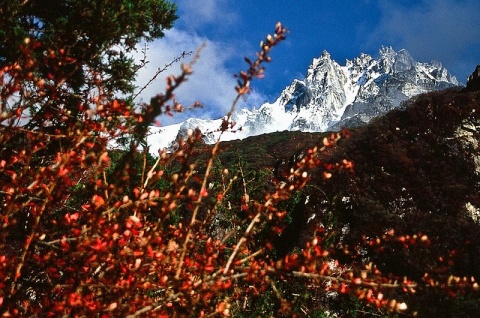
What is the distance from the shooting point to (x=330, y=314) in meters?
9.49

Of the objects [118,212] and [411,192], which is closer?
[118,212]

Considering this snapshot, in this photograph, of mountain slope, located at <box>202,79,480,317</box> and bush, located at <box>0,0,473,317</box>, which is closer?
bush, located at <box>0,0,473,317</box>

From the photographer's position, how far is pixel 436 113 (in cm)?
1476

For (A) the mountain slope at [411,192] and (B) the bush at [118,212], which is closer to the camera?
(B) the bush at [118,212]

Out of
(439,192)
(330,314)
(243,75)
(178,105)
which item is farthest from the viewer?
(439,192)

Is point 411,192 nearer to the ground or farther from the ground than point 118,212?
farther from the ground

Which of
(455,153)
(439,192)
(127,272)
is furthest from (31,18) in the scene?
(455,153)

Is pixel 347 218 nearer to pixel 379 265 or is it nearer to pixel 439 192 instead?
pixel 379 265

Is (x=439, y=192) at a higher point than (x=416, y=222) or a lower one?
higher

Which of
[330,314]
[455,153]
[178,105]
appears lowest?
[330,314]

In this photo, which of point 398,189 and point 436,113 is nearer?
point 398,189

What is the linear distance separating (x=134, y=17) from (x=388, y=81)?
210 metres

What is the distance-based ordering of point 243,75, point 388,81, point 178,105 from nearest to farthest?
point 243,75, point 178,105, point 388,81

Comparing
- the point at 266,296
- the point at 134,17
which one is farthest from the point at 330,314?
the point at 134,17
